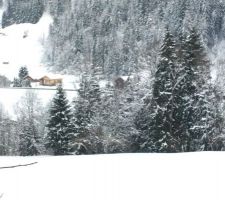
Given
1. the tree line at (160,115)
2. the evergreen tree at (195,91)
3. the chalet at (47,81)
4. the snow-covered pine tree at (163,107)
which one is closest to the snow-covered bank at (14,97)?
the chalet at (47,81)

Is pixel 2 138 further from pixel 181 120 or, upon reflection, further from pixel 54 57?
pixel 54 57

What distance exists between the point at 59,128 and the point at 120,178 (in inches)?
828

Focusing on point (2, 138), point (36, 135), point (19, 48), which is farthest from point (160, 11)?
point (36, 135)

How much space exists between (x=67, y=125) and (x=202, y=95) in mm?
8400

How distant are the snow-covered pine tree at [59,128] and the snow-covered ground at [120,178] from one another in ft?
60.0

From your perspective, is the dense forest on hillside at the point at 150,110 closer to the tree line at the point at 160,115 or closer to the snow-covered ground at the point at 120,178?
the tree line at the point at 160,115

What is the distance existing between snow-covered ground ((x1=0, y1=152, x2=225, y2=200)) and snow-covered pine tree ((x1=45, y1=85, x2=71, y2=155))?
60.0 ft

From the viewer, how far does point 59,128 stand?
30891 mm

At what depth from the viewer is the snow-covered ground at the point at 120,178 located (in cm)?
916

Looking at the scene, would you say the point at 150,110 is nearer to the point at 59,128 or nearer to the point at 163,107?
the point at 163,107

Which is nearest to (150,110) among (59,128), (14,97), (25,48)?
(59,128)

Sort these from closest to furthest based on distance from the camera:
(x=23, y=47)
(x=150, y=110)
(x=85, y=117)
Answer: (x=150, y=110) → (x=85, y=117) → (x=23, y=47)

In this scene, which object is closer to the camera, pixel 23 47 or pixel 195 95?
pixel 195 95

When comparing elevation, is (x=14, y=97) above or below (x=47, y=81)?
below
